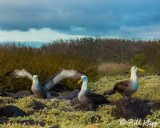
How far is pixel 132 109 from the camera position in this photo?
11.2 metres

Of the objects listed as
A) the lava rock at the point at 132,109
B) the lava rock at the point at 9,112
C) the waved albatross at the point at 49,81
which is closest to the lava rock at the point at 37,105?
the lava rock at the point at 9,112

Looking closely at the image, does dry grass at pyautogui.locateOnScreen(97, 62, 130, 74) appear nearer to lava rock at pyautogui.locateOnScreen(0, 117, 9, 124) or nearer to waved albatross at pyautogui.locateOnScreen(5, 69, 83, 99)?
waved albatross at pyautogui.locateOnScreen(5, 69, 83, 99)

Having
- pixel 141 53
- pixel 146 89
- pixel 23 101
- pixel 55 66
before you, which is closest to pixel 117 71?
pixel 141 53

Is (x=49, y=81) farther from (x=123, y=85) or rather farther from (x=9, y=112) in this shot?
(x=9, y=112)

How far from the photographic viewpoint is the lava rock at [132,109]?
1111 cm

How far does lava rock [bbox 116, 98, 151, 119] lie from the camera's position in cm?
1111

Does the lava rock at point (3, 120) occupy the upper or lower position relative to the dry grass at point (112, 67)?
upper

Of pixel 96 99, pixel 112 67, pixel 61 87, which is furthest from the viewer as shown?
pixel 112 67

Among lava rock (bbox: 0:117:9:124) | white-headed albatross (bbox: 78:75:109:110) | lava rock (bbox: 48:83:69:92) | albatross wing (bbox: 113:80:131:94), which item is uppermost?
albatross wing (bbox: 113:80:131:94)

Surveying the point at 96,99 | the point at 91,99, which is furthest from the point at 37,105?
the point at 96,99

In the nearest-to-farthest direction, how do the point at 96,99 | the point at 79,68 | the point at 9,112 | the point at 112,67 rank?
1. the point at 9,112
2. the point at 96,99
3. the point at 79,68
4. the point at 112,67

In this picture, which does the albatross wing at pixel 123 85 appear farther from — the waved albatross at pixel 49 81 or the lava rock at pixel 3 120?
the lava rock at pixel 3 120

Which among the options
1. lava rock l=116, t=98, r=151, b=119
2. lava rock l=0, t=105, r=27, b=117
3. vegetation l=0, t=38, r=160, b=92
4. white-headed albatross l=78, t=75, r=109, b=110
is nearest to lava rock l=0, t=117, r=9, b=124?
lava rock l=0, t=105, r=27, b=117

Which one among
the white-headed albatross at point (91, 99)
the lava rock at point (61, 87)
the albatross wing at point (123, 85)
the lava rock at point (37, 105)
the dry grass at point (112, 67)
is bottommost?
the dry grass at point (112, 67)
